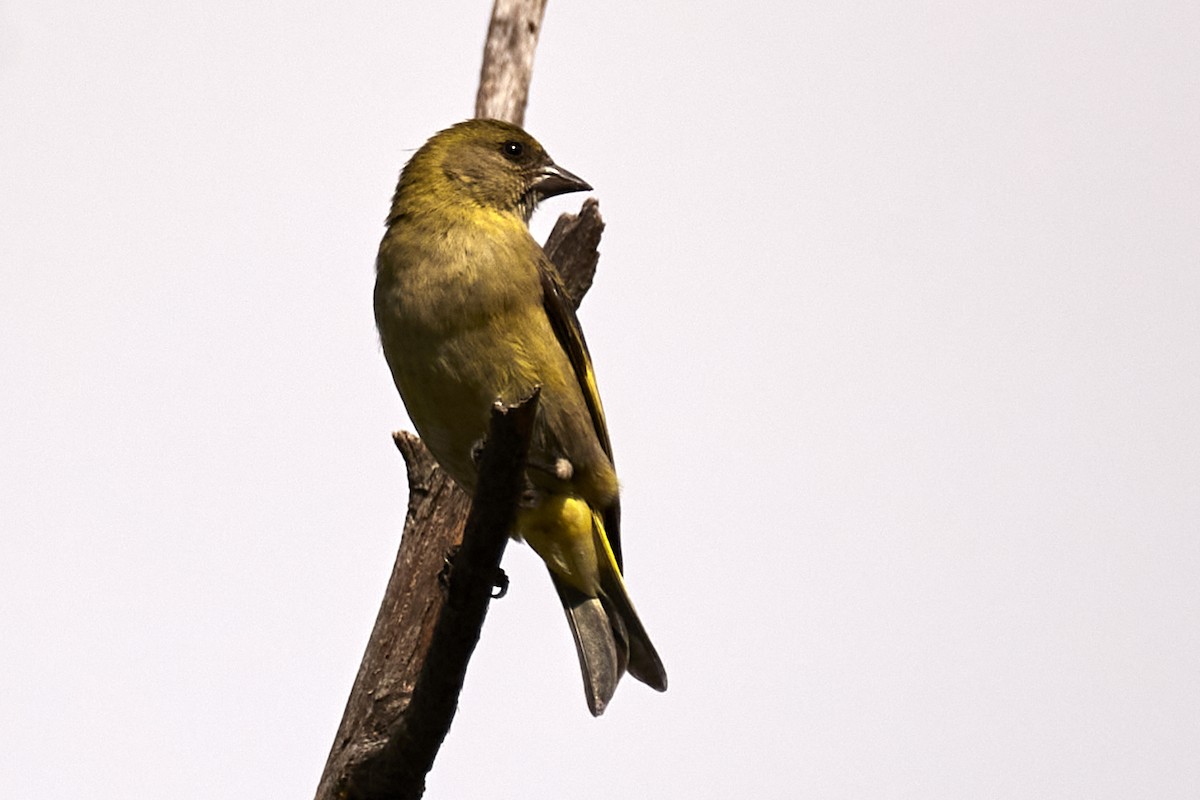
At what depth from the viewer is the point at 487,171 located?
554cm

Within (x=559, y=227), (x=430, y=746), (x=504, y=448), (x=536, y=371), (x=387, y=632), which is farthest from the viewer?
(x=559, y=227)

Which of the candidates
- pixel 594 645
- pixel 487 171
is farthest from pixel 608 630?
pixel 487 171

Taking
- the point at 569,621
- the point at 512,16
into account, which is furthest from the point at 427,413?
the point at 512,16

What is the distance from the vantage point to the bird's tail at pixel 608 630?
4828mm

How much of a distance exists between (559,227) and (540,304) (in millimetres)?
1711

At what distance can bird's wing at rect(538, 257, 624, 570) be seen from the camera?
4918mm

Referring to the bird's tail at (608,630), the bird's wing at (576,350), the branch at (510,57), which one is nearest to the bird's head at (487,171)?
the bird's wing at (576,350)

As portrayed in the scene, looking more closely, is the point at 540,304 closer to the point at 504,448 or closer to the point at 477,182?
the point at 477,182

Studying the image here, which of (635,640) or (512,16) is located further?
(512,16)

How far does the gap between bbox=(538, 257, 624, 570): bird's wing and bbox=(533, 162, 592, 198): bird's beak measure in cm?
75

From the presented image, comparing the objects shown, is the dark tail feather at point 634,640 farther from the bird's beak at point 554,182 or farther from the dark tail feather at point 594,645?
the bird's beak at point 554,182

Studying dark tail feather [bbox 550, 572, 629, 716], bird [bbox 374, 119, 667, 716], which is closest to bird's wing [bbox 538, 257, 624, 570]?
bird [bbox 374, 119, 667, 716]

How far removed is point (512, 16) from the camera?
271 inches

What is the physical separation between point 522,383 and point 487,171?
125 centimetres
